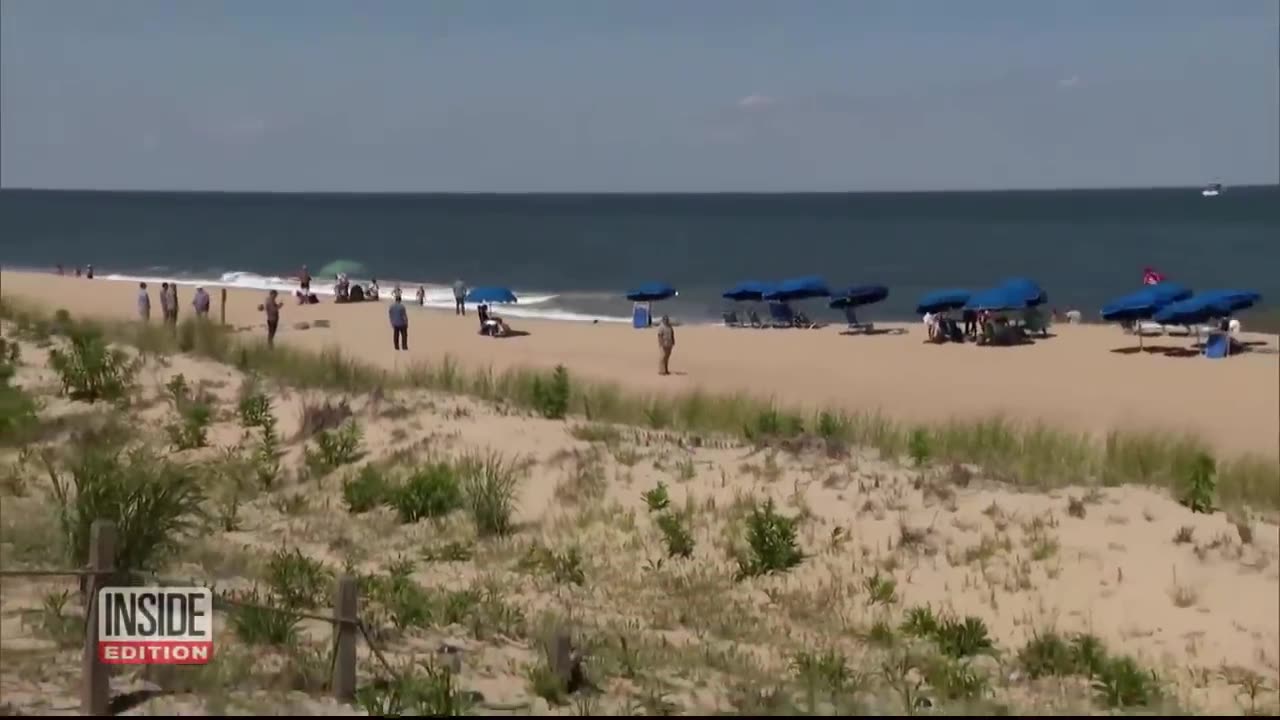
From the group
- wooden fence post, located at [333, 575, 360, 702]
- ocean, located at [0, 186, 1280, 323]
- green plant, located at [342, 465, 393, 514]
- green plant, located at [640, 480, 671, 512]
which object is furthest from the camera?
ocean, located at [0, 186, 1280, 323]

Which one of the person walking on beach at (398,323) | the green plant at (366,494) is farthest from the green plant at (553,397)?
the person walking on beach at (398,323)

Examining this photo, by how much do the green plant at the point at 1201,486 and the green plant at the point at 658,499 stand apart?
12.8 feet

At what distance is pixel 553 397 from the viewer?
43.7 ft

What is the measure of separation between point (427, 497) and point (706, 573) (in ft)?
8.38

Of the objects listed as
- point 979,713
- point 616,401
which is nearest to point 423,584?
point 979,713

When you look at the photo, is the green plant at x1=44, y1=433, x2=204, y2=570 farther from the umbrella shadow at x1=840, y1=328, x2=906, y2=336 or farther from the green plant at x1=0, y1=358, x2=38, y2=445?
the umbrella shadow at x1=840, y1=328, x2=906, y2=336

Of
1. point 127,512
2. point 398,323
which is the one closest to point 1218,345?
point 398,323

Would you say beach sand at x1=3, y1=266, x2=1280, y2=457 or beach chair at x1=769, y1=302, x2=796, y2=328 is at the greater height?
beach chair at x1=769, y1=302, x2=796, y2=328

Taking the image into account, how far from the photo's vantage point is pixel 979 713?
6133 millimetres

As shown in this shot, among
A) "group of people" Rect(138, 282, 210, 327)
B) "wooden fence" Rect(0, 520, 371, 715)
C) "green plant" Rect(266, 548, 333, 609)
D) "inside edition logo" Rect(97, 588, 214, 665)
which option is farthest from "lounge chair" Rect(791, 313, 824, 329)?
"wooden fence" Rect(0, 520, 371, 715)

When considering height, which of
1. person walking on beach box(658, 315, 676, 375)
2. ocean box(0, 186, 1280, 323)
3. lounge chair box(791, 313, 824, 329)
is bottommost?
person walking on beach box(658, 315, 676, 375)

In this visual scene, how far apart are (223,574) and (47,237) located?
227ft

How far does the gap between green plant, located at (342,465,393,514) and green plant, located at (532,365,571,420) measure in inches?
107

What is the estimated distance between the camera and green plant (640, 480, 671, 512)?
9.98m
